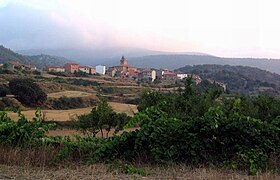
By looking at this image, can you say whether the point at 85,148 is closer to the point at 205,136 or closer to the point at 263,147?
the point at 205,136

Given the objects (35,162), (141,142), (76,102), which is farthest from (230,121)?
(76,102)

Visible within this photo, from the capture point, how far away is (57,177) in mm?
4988

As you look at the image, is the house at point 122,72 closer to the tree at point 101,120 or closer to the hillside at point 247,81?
the hillside at point 247,81

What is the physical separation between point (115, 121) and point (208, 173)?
11143 millimetres

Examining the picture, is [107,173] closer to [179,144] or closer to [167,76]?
[179,144]

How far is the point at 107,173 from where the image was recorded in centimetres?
532

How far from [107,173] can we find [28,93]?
151ft

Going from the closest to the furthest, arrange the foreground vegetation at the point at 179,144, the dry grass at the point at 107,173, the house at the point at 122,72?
1. the dry grass at the point at 107,173
2. the foreground vegetation at the point at 179,144
3. the house at the point at 122,72

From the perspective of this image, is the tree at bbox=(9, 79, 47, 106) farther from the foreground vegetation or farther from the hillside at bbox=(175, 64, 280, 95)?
the foreground vegetation

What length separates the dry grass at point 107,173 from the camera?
16.6ft

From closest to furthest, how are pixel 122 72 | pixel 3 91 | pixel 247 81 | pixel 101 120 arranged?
pixel 101 120 < pixel 3 91 < pixel 247 81 < pixel 122 72

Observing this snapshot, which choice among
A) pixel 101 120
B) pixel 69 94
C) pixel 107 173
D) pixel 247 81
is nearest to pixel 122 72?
pixel 247 81

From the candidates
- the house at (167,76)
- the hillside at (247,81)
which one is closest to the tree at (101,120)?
the hillside at (247,81)

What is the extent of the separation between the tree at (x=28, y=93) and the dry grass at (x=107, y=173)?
44.9 m
